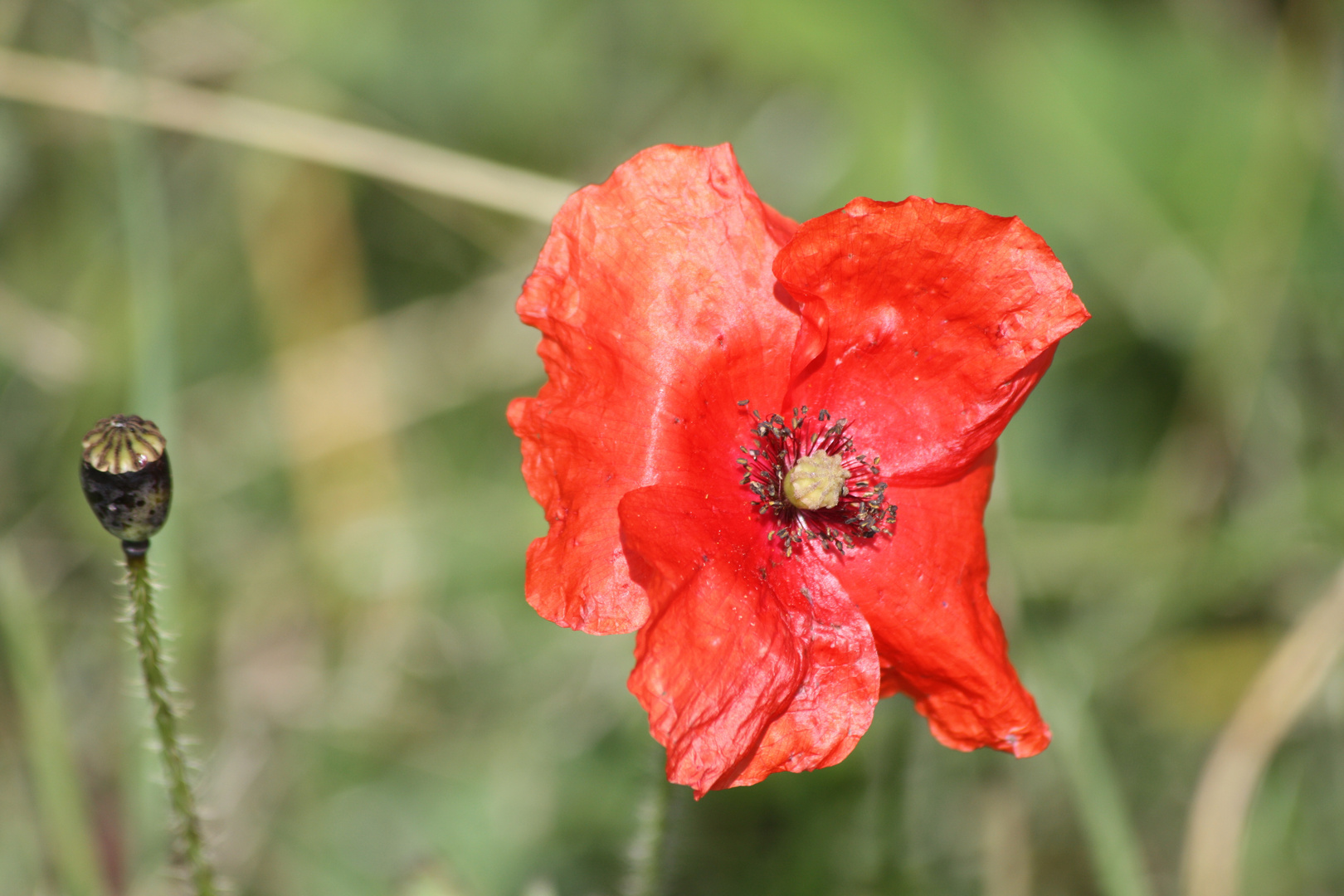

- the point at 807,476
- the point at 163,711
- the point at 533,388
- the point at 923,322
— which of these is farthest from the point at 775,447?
the point at 533,388

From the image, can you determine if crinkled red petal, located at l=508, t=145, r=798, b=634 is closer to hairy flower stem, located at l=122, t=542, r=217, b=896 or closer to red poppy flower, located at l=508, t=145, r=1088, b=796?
red poppy flower, located at l=508, t=145, r=1088, b=796

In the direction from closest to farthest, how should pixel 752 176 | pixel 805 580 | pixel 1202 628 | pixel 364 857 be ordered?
pixel 805 580
pixel 364 857
pixel 1202 628
pixel 752 176

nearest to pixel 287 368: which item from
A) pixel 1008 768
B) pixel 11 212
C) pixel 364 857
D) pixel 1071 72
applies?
pixel 11 212

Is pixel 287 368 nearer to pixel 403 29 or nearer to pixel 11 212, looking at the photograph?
pixel 11 212

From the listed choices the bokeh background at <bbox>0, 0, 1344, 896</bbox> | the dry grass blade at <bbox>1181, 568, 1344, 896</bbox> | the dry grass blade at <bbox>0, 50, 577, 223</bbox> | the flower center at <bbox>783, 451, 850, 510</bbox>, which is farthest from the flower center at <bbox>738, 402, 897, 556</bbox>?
the dry grass blade at <bbox>1181, 568, 1344, 896</bbox>

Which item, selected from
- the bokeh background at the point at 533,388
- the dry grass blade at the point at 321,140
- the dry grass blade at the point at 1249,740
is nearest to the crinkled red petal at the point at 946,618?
the bokeh background at the point at 533,388

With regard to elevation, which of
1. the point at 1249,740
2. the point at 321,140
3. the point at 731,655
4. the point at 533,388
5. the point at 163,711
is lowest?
the point at 1249,740

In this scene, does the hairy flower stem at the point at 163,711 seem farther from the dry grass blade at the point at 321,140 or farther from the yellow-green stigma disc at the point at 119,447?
the dry grass blade at the point at 321,140

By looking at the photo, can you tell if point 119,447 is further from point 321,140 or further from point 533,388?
point 533,388
